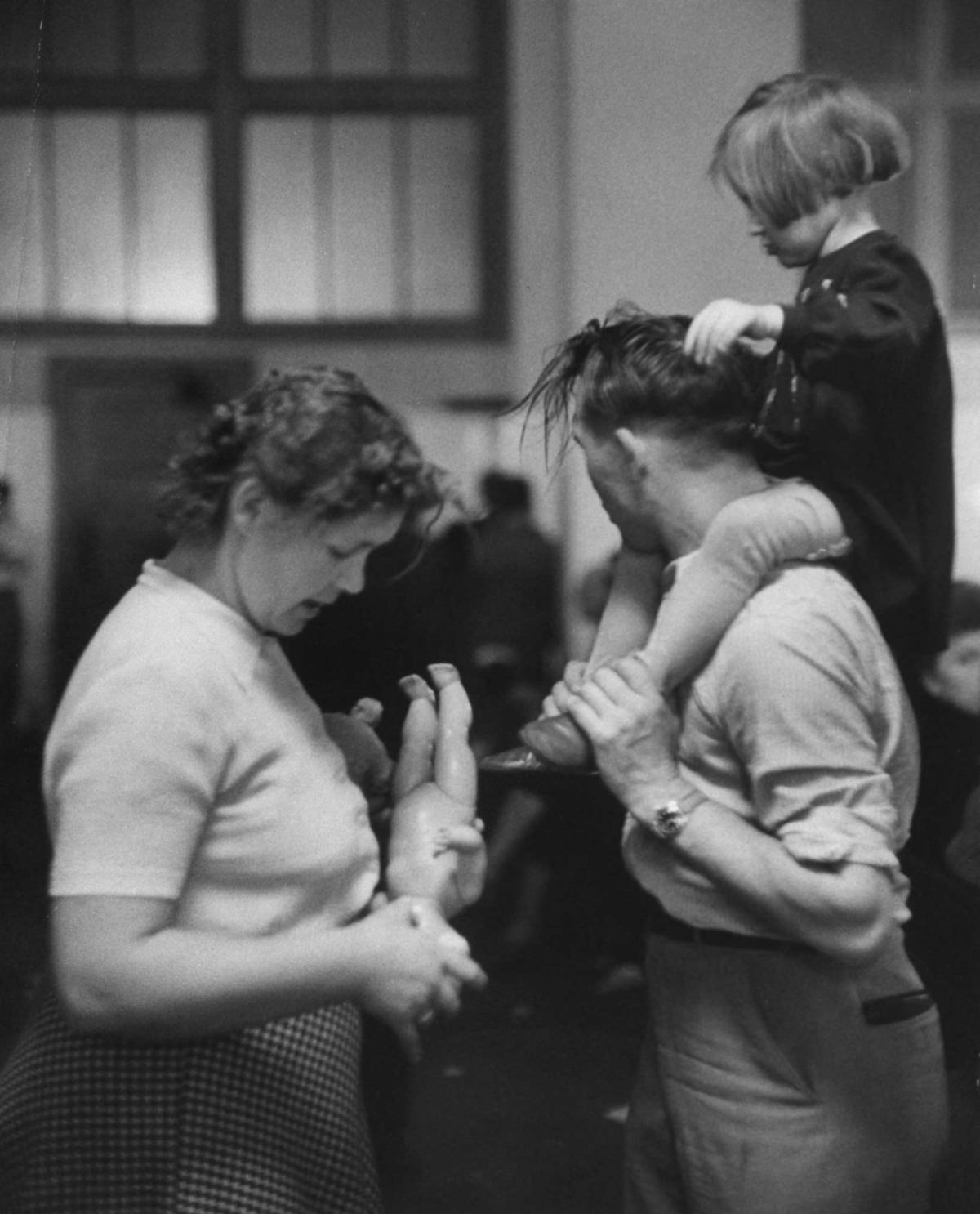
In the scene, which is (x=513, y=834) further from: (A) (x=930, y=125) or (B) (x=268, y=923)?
(A) (x=930, y=125)

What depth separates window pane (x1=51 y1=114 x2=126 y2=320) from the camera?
4.19 feet

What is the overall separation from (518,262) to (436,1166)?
90 centimetres

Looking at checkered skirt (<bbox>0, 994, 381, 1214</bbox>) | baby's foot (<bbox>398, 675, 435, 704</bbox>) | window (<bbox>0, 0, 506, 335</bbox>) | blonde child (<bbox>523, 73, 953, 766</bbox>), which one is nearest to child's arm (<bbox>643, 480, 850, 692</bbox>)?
blonde child (<bbox>523, 73, 953, 766</bbox>)

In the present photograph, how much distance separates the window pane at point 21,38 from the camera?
4.36 ft

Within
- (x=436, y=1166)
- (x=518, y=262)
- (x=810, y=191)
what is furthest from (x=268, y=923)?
(x=810, y=191)

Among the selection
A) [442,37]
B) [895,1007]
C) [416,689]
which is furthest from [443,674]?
[442,37]

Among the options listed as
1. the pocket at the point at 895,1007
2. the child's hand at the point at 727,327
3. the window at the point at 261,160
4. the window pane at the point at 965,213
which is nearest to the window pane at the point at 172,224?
the window at the point at 261,160

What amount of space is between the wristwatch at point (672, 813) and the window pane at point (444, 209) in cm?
52

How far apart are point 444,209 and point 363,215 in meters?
0.08

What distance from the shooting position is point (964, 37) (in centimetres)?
137

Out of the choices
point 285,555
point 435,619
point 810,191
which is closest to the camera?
point 285,555

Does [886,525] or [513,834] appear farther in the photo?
[513,834]

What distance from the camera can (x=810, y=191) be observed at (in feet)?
3.85

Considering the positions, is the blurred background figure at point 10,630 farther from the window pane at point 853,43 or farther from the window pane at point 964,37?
the window pane at point 964,37
